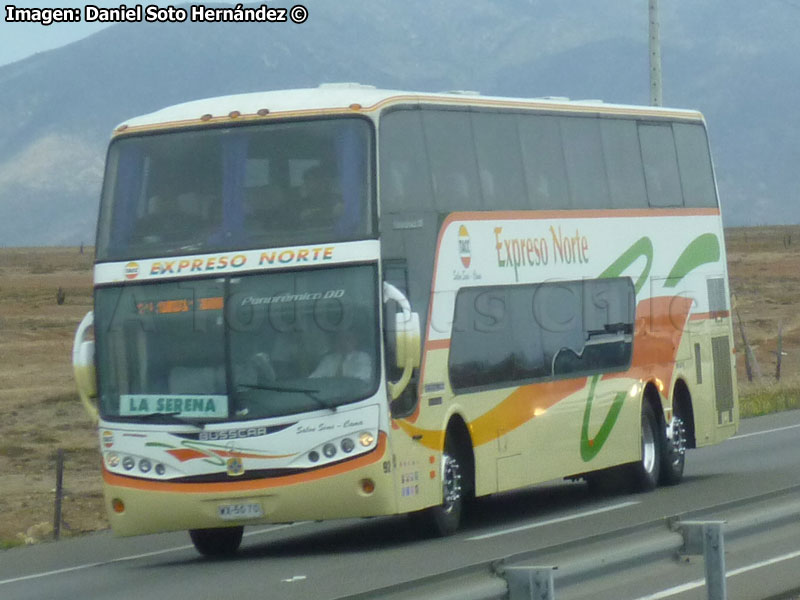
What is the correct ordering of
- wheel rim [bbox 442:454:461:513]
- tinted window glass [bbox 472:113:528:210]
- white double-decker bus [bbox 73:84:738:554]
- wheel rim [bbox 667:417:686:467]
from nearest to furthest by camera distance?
white double-decker bus [bbox 73:84:738:554] < wheel rim [bbox 442:454:461:513] < tinted window glass [bbox 472:113:528:210] < wheel rim [bbox 667:417:686:467]

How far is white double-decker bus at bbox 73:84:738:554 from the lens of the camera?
15.1 metres

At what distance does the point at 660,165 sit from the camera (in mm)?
21188

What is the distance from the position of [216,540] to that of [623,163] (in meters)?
6.60

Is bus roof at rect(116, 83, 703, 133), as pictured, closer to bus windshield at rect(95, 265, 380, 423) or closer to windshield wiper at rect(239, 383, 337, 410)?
bus windshield at rect(95, 265, 380, 423)

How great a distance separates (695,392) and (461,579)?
15.2m

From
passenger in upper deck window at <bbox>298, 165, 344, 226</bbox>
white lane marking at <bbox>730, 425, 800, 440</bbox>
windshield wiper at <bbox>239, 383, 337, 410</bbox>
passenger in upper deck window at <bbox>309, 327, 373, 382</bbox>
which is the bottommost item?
white lane marking at <bbox>730, 425, 800, 440</bbox>

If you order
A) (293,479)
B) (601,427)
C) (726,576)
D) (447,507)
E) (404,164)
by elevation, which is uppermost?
(404,164)

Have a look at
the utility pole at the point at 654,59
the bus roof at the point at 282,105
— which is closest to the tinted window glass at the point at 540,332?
the bus roof at the point at 282,105

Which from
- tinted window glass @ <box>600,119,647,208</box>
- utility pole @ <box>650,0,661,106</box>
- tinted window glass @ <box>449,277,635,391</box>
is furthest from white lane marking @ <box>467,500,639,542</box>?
utility pole @ <box>650,0,661,106</box>

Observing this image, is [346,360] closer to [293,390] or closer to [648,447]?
[293,390]

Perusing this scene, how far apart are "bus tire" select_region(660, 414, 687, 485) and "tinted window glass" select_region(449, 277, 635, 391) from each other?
152 centimetres

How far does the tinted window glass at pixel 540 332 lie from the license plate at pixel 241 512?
7.78 feet

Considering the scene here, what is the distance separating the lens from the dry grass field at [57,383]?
23.1 meters

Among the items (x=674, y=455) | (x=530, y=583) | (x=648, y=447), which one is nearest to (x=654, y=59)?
(x=674, y=455)
